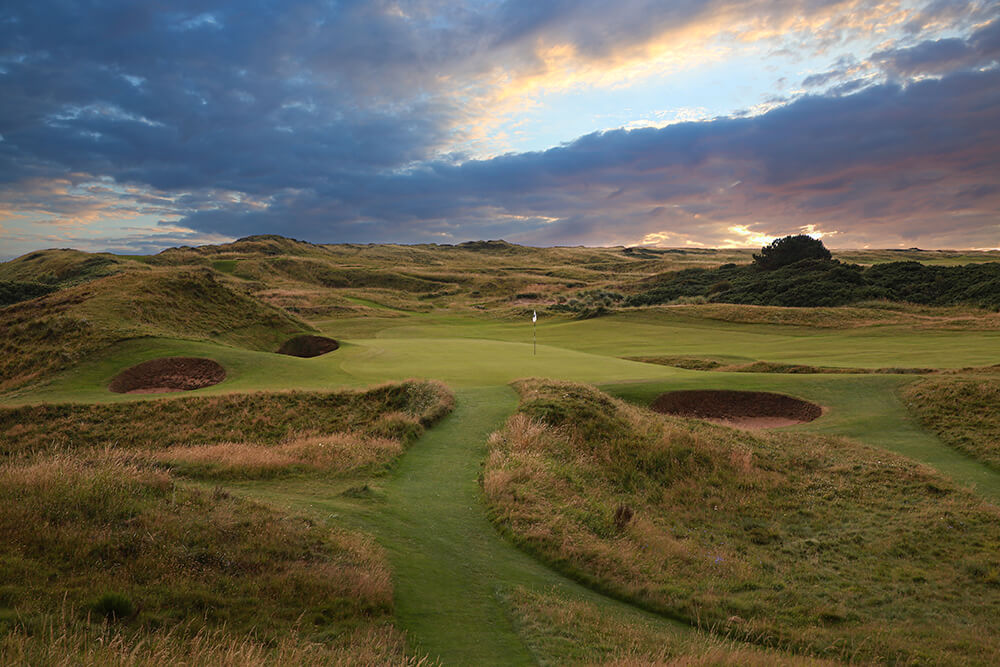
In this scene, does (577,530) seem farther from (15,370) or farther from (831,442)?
(15,370)

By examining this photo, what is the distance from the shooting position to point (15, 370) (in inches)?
932

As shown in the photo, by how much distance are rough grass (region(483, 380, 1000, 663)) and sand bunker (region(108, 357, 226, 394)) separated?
15.0 metres

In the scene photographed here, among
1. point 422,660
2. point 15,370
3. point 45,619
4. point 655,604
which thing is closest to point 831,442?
point 655,604

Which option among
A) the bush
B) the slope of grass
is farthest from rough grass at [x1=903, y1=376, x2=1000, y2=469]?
the slope of grass

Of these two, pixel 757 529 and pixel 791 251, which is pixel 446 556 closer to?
pixel 757 529

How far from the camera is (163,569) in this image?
18.8 ft

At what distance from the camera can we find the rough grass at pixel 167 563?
4.98 meters

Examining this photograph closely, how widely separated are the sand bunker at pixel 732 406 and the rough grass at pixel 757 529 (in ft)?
12.6

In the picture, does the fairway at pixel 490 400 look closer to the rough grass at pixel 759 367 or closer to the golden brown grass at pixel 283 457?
the golden brown grass at pixel 283 457

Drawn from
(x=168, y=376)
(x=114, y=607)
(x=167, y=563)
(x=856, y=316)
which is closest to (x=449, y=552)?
(x=167, y=563)

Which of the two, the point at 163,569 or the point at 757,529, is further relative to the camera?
the point at 757,529

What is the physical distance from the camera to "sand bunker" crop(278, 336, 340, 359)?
3391cm

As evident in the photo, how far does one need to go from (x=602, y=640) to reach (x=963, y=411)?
59.0ft

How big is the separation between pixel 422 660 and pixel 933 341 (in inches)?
1451
